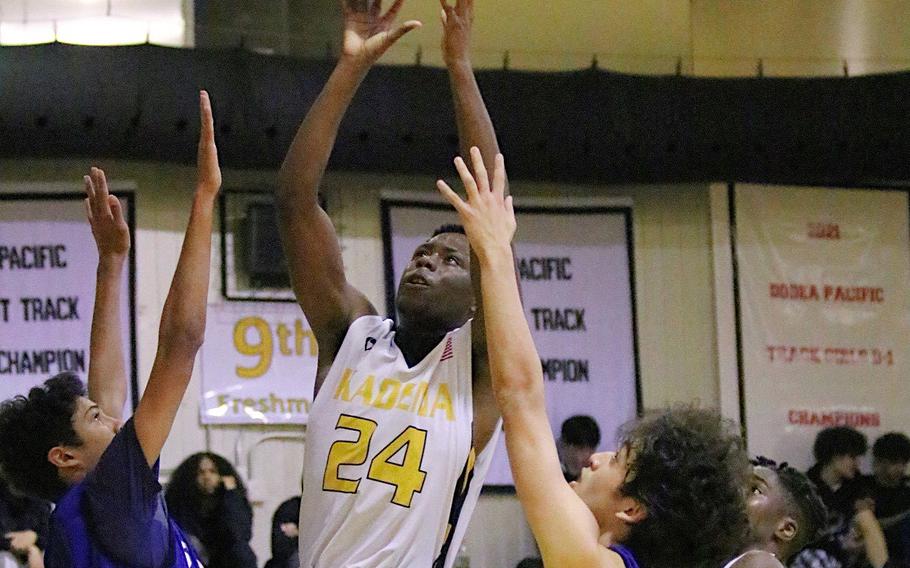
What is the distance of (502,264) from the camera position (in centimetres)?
246

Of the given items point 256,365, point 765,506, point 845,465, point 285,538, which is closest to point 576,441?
point 845,465

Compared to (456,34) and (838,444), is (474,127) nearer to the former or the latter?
(456,34)

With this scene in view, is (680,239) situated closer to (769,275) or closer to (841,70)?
(769,275)

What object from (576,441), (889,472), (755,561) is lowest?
(889,472)

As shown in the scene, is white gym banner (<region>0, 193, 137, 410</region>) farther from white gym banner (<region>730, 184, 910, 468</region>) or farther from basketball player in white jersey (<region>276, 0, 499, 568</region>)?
basketball player in white jersey (<region>276, 0, 499, 568</region>)

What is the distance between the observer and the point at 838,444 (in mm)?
9062

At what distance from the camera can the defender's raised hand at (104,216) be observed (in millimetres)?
3311

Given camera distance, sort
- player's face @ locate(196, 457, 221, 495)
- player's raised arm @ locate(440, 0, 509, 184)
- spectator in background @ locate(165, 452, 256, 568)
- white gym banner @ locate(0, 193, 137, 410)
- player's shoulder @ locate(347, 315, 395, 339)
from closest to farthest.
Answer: player's raised arm @ locate(440, 0, 509, 184), player's shoulder @ locate(347, 315, 395, 339), spectator in background @ locate(165, 452, 256, 568), player's face @ locate(196, 457, 221, 495), white gym banner @ locate(0, 193, 137, 410)

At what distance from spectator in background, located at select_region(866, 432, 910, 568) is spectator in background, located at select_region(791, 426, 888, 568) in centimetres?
10

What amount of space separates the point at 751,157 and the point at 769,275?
1.08 meters

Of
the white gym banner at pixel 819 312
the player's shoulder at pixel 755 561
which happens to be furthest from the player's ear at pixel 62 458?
the white gym banner at pixel 819 312

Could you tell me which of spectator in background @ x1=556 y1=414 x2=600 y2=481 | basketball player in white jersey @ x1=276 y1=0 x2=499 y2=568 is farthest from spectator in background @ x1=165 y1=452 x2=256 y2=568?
basketball player in white jersey @ x1=276 y1=0 x2=499 y2=568

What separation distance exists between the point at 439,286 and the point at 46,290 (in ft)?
17.4

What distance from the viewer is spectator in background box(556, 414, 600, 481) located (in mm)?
8523
